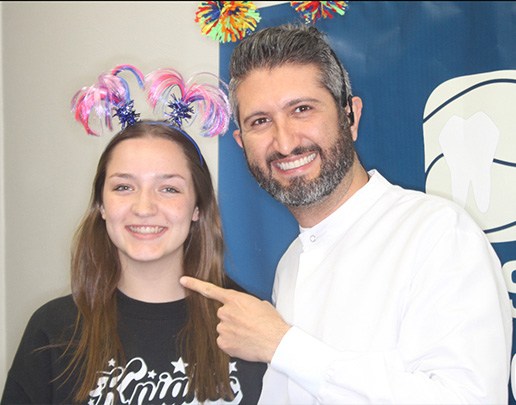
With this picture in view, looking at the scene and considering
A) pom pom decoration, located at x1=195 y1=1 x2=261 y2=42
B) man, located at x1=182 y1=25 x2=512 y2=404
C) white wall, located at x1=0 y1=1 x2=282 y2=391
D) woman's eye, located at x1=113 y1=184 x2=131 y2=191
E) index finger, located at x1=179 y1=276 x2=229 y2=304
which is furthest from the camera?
white wall, located at x1=0 y1=1 x2=282 y2=391

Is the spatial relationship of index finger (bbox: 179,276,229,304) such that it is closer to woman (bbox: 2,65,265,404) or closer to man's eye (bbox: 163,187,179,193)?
woman (bbox: 2,65,265,404)

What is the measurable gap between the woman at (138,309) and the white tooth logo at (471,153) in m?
0.74

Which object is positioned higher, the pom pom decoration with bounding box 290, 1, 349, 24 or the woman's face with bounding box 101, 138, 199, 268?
the pom pom decoration with bounding box 290, 1, 349, 24

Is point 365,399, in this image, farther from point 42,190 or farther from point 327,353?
point 42,190

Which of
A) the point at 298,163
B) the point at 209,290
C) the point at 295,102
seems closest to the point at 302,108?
the point at 295,102

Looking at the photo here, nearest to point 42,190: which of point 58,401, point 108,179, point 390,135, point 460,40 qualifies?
point 108,179

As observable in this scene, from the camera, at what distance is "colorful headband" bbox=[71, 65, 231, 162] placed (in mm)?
1752

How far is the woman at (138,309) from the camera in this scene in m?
1.55

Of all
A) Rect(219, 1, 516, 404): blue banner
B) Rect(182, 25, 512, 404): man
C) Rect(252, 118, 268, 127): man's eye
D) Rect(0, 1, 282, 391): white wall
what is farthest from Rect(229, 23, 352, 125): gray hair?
Rect(0, 1, 282, 391): white wall

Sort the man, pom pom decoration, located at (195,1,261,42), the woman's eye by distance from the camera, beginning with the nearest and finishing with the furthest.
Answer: the man
the woman's eye
pom pom decoration, located at (195,1,261,42)

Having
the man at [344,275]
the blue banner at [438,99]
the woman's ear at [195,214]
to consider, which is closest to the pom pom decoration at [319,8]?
the blue banner at [438,99]

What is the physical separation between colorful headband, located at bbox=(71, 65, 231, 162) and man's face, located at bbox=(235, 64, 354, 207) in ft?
0.80

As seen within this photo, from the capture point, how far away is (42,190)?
112 inches

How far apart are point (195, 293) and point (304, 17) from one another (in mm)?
1014
